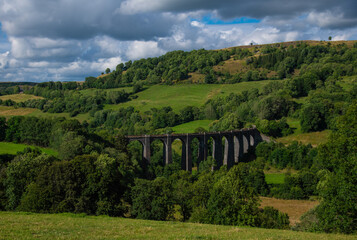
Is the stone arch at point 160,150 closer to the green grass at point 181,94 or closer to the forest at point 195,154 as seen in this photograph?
the forest at point 195,154

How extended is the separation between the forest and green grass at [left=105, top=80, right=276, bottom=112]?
5115 mm

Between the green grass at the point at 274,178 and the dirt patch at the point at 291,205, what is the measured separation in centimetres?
802

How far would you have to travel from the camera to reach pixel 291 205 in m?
46.5

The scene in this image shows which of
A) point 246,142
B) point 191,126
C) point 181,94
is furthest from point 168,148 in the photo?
point 181,94

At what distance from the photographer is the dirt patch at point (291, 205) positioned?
4287cm

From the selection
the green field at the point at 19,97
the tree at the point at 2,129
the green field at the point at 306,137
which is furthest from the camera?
the green field at the point at 19,97

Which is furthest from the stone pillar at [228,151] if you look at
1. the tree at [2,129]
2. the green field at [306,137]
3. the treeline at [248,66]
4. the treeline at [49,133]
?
the tree at [2,129]

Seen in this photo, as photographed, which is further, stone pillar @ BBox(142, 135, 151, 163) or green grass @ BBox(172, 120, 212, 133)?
green grass @ BBox(172, 120, 212, 133)

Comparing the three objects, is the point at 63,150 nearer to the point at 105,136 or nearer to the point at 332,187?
the point at 105,136

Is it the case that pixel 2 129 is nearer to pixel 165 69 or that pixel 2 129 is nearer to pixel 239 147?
pixel 239 147

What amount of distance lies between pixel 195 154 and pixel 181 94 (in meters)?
56.8

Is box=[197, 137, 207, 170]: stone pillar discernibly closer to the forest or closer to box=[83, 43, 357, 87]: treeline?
the forest

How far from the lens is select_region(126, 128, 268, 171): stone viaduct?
205ft

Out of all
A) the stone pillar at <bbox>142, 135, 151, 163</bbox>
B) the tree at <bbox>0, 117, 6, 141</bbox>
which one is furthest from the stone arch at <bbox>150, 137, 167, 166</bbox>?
the tree at <bbox>0, 117, 6, 141</bbox>
